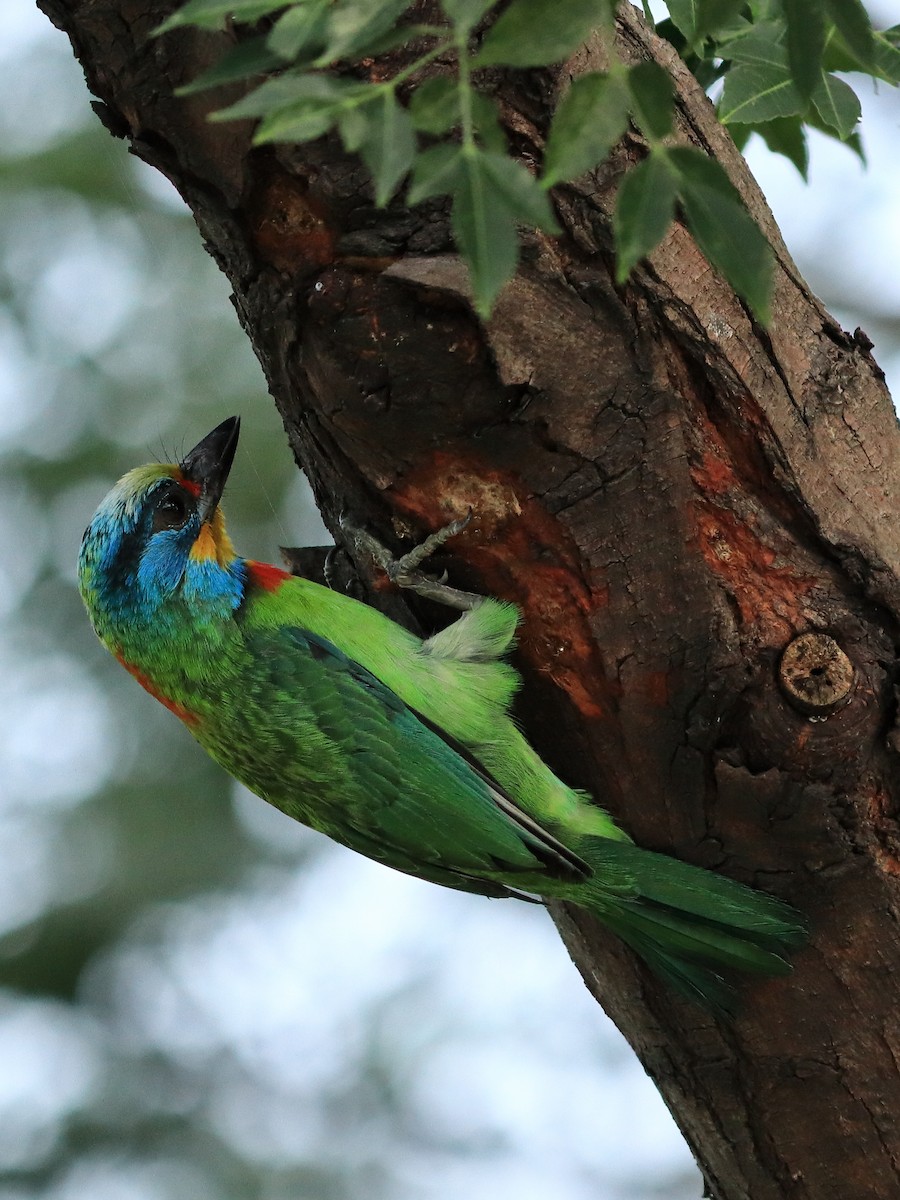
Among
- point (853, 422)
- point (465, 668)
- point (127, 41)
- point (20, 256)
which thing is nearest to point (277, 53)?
point (127, 41)

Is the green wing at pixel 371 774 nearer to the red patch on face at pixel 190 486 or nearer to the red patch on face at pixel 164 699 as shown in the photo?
the red patch on face at pixel 164 699

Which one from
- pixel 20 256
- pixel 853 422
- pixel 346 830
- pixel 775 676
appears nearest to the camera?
pixel 775 676

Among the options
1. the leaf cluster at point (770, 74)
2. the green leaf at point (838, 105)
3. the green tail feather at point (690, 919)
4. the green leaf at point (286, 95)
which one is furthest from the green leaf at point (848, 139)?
the green leaf at point (286, 95)

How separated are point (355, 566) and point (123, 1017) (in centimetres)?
481

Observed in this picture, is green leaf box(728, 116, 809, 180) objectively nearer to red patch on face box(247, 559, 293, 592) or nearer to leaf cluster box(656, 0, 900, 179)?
leaf cluster box(656, 0, 900, 179)

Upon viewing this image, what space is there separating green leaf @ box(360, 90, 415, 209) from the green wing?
1.79 meters

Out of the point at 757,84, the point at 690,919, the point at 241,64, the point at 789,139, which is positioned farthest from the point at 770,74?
the point at 690,919

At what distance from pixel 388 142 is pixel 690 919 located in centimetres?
180

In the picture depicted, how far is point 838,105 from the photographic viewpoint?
93.0 inches

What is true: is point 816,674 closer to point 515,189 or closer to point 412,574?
point 412,574

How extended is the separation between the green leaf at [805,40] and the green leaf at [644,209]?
0.79ft

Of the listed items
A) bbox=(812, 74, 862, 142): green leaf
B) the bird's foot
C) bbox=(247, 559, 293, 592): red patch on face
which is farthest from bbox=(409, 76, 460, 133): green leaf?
bbox=(247, 559, 293, 592): red patch on face

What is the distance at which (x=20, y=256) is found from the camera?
6668mm

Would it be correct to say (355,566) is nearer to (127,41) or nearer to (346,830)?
(346,830)
